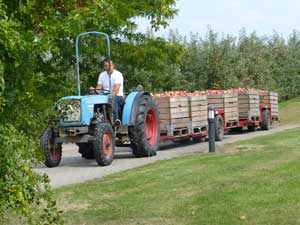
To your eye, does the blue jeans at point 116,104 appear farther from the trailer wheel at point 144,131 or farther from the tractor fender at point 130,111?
the trailer wheel at point 144,131

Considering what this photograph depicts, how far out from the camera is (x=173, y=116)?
17.9 meters

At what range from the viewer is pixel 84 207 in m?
8.30

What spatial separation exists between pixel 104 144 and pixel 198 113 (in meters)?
6.27

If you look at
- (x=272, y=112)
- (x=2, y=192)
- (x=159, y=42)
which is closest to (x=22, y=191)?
(x=2, y=192)

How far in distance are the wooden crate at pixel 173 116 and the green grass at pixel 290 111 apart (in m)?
13.8

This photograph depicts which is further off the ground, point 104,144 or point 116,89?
point 116,89

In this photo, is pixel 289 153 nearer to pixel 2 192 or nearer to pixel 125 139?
pixel 125 139

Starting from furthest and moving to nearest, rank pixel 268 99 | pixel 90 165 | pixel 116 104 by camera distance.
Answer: pixel 268 99 → pixel 116 104 → pixel 90 165

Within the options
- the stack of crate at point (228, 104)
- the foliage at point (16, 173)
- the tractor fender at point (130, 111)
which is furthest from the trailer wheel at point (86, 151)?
the foliage at point (16, 173)

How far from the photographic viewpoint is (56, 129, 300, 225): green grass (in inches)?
293

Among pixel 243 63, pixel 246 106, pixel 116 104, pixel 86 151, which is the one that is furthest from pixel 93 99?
Answer: pixel 243 63

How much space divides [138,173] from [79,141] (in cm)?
262

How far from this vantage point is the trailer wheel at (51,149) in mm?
13449

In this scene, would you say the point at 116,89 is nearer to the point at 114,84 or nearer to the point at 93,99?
the point at 114,84
